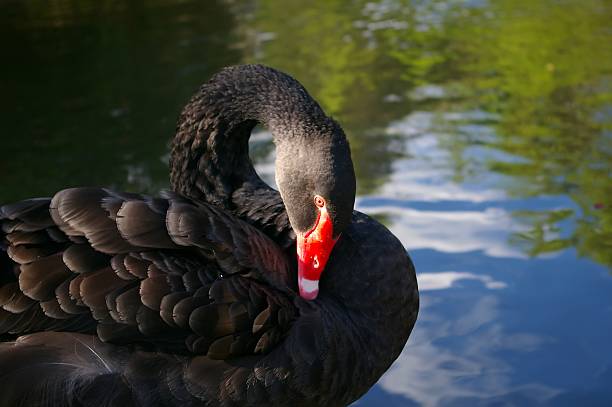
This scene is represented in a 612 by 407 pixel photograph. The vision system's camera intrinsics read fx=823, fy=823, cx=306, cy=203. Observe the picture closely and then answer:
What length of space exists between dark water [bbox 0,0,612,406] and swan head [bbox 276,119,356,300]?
77 cm

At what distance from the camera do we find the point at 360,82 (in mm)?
7273

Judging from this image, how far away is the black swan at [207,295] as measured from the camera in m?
2.42

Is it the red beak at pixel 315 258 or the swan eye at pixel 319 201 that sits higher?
the swan eye at pixel 319 201

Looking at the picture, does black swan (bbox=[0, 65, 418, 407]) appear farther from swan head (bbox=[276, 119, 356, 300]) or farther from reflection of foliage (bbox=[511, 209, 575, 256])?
reflection of foliage (bbox=[511, 209, 575, 256])

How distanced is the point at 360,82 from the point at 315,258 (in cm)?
465

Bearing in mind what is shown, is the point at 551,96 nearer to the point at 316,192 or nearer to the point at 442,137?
the point at 442,137

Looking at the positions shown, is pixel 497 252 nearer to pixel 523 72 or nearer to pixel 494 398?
pixel 494 398

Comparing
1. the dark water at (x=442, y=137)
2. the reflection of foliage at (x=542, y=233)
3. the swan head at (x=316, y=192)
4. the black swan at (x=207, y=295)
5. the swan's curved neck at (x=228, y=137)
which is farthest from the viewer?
the reflection of foliage at (x=542, y=233)

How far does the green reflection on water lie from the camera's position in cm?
521

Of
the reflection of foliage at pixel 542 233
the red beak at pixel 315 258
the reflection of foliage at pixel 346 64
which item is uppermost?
the red beak at pixel 315 258

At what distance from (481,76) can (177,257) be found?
5.15 metres

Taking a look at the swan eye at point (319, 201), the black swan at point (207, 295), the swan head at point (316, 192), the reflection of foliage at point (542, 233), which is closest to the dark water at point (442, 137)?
the reflection of foliage at point (542, 233)

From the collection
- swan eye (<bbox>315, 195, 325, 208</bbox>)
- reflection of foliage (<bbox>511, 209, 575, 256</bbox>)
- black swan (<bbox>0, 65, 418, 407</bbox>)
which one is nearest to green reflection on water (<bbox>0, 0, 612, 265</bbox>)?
reflection of foliage (<bbox>511, 209, 575, 256</bbox>)

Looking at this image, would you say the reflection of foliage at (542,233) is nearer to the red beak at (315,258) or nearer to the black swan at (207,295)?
the black swan at (207,295)
